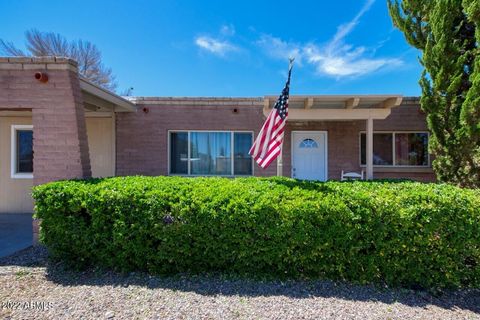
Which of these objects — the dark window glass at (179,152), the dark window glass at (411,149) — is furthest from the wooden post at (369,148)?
the dark window glass at (179,152)

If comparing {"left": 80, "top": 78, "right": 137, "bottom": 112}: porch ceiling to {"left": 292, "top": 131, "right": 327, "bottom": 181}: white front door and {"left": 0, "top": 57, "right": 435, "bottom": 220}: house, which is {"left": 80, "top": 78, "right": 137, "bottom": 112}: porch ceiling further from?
{"left": 292, "top": 131, "right": 327, "bottom": 181}: white front door

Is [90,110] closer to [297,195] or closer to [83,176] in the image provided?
[83,176]

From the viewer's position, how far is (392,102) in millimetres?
6062

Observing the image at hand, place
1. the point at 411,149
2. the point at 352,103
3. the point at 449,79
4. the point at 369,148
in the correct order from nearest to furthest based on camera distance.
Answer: the point at 449,79, the point at 352,103, the point at 369,148, the point at 411,149

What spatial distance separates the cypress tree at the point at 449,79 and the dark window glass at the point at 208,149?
564 cm

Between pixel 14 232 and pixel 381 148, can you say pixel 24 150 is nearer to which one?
pixel 14 232

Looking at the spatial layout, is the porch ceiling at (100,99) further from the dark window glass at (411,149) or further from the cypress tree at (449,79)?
the dark window glass at (411,149)

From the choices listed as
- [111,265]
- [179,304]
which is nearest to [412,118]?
[179,304]

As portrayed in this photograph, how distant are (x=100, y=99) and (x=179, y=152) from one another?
2.70 metres

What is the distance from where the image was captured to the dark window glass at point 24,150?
7132mm

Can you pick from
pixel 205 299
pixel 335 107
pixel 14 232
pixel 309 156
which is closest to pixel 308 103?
pixel 335 107

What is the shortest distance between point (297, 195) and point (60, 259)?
12.5ft

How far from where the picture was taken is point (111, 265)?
3.59 meters

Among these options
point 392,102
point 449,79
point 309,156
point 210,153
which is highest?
point 449,79
